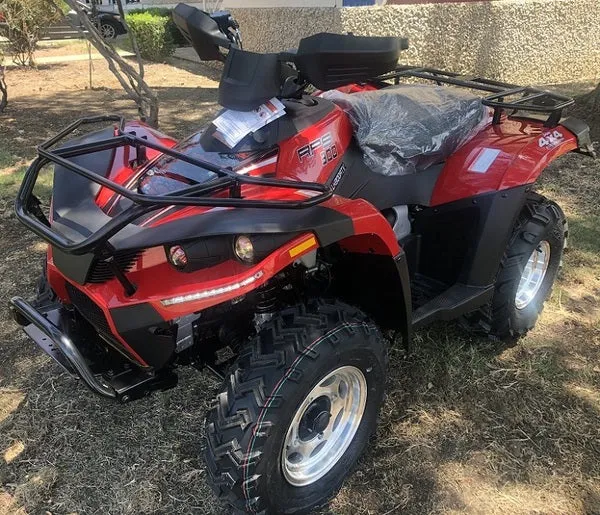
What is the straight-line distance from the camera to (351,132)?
267cm

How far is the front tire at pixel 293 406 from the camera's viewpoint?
6.57 ft

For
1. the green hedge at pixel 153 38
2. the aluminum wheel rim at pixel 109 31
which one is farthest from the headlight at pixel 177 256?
the aluminum wheel rim at pixel 109 31

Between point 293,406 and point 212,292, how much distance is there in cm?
50

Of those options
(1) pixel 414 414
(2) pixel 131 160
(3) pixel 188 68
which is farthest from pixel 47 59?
(1) pixel 414 414

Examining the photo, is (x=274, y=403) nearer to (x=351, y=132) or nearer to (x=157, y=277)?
(x=157, y=277)

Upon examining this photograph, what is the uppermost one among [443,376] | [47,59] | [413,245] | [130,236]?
[130,236]

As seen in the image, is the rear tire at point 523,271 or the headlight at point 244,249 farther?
the rear tire at point 523,271

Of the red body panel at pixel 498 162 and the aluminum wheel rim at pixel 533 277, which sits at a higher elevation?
the red body panel at pixel 498 162

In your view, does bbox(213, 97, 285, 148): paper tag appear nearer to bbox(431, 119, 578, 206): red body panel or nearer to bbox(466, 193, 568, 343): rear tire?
bbox(431, 119, 578, 206): red body panel

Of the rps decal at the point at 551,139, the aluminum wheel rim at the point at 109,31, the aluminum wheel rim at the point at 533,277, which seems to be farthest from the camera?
the aluminum wheel rim at the point at 109,31

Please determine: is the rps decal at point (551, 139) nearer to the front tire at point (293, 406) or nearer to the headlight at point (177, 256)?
the front tire at point (293, 406)

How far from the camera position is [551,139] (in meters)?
3.04

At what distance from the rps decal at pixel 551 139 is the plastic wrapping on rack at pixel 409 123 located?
1.06 feet

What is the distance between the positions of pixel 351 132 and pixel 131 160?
40.0 inches
